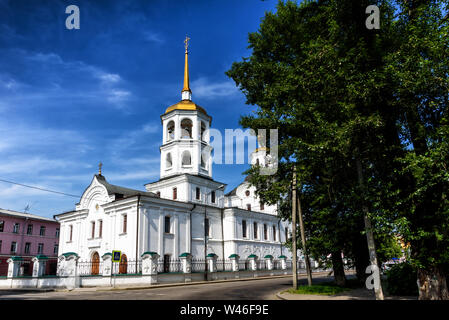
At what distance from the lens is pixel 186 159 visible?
1384 inches

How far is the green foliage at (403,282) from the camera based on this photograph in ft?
46.3

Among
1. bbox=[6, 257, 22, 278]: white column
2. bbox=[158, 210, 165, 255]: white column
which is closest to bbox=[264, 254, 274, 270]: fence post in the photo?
bbox=[158, 210, 165, 255]: white column

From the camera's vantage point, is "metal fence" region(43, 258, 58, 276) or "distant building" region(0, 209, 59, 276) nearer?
"distant building" region(0, 209, 59, 276)

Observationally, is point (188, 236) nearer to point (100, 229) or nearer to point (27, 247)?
point (100, 229)

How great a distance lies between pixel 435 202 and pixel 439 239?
1253mm

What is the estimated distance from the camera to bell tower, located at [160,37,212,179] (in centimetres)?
3434

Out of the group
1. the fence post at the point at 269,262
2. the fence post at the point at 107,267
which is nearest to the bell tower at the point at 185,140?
the fence post at the point at 269,262

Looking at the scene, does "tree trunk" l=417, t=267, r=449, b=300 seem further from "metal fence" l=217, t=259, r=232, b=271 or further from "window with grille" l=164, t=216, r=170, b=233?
"window with grille" l=164, t=216, r=170, b=233

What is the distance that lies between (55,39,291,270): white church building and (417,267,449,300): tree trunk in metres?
20.1

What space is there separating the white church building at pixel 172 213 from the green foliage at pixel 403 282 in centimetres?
1643

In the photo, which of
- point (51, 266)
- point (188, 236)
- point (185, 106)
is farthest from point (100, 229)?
point (51, 266)

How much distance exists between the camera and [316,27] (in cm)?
1348

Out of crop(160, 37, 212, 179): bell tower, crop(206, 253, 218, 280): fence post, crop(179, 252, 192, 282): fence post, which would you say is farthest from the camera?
crop(160, 37, 212, 179): bell tower
